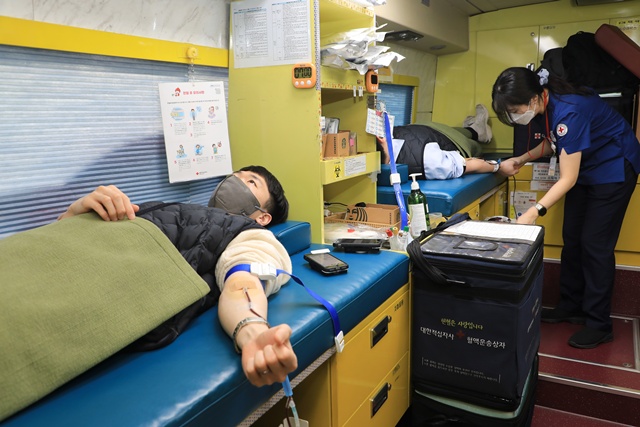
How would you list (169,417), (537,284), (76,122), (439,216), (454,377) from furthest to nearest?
(439,216), (537,284), (454,377), (76,122), (169,417)

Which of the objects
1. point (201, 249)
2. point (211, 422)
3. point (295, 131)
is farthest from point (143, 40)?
point (211, 422)

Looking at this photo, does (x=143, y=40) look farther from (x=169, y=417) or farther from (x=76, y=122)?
(x=169, y=417)

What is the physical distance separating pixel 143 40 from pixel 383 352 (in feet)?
5.01

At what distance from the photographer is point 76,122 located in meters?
1.73

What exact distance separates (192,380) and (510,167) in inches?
Result: 117

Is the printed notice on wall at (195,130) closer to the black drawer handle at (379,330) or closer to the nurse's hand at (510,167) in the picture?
the black drawer handle at (379,330)

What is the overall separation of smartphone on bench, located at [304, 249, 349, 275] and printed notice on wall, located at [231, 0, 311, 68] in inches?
32.7

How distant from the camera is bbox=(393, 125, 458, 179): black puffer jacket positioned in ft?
10.5

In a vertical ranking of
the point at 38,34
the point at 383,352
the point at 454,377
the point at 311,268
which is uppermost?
the point at 38,34

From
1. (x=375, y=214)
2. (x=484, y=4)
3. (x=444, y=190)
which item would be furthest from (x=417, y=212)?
(x=484, y=4)

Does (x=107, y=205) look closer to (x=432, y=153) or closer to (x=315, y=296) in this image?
(x=315, y=296)

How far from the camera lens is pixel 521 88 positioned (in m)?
2.57

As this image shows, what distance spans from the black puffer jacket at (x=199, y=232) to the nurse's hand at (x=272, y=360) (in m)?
0.37

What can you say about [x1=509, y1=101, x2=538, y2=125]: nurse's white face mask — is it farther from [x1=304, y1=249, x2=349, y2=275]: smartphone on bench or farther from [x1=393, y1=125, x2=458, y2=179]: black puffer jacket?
[x1=304, y1=249, x2=349, y2=275]: smartphone on bench
